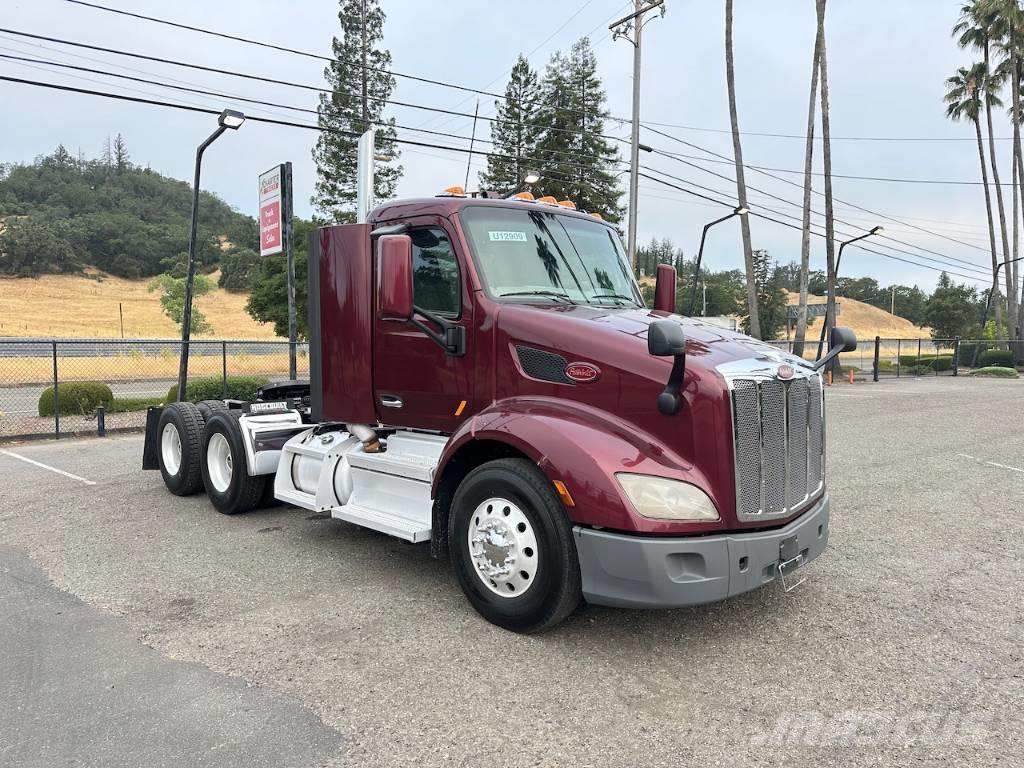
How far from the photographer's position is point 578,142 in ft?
154

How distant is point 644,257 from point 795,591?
16797 cm

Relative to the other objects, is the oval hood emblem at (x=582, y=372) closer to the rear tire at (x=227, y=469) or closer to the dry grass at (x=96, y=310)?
the rear tire at (x=227, y=469)

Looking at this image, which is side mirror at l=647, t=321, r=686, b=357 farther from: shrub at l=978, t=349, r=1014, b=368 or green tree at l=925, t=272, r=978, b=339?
green tree at l=925, t=272, r=978, b=339

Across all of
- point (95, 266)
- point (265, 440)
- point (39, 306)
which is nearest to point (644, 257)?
point (95, 266)

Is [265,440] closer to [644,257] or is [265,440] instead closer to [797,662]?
[797,662]

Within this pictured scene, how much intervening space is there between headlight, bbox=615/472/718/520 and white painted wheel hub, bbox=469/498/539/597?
2.03ft

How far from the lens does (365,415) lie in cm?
535

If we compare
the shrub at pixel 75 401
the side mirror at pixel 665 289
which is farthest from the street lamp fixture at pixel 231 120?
the side mirror at pixel 665 289

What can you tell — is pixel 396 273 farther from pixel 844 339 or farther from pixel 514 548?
pixel 844 339

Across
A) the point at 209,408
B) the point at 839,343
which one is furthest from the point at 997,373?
the point at 209,408

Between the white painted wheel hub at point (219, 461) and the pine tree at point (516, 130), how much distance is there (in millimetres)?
38274

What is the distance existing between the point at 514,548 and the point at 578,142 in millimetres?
46269

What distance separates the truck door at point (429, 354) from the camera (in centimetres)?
466

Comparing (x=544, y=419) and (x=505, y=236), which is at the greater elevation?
(x=505, y=236)
